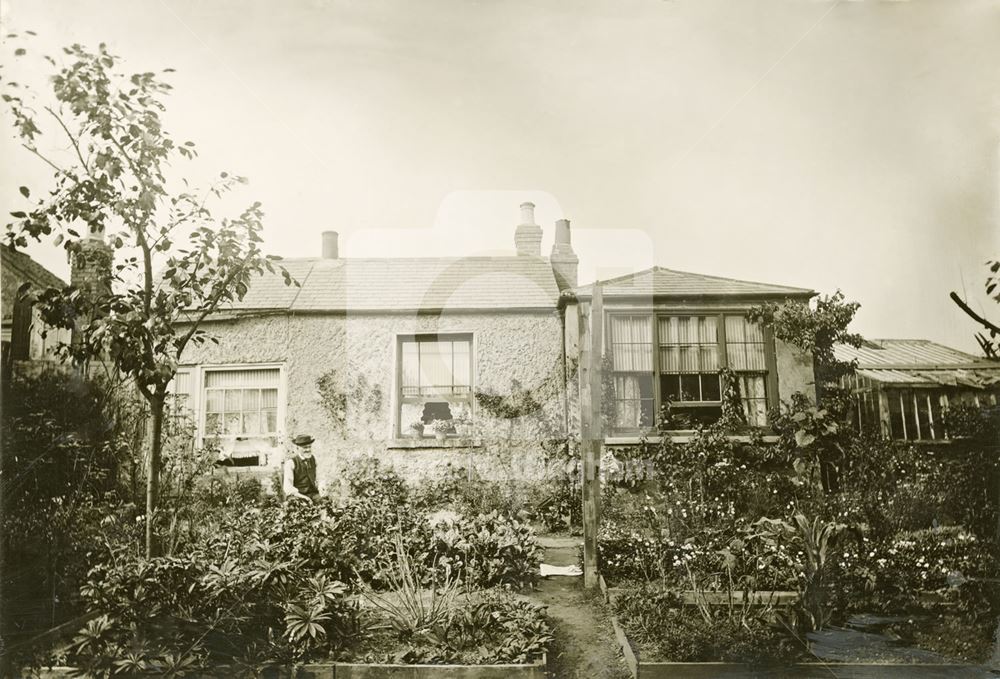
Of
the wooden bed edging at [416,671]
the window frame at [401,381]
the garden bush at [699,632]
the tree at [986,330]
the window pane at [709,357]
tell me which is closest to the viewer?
the wooden bed edging at [416,671]

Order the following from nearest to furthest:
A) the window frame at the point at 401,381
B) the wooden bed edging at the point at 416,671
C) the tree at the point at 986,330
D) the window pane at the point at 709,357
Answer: the wooden bed edging at the point at 416,671 → the window frame at the point at 401,381 → the window pane at the point at 709,357 → the tree at the point at 986,330

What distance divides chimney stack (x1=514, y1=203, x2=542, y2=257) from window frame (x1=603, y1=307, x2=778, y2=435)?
0.43m

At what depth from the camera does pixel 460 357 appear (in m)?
→ 2.96

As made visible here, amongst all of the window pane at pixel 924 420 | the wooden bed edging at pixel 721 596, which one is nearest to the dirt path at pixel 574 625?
the wooden bed edging at pixel 721 596

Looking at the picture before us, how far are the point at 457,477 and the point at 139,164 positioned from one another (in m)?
1.95

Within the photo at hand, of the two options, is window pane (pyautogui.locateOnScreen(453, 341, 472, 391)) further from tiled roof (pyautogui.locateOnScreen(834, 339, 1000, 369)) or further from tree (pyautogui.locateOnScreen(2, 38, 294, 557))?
tiled roof (pyautogui.locateOnScreen(834, 339, 1000, 369))

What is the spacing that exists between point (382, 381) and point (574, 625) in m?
1.32

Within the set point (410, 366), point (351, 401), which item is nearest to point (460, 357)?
point (410, 366)

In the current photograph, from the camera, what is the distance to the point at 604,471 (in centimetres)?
300

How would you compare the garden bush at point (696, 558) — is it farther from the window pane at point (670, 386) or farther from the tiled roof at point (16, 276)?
the tiled roof at point (16, 276)

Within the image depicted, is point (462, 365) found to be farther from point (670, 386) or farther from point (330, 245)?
point (670, 386)

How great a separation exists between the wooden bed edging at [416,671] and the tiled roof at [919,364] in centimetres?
190

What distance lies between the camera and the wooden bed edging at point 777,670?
2768mm

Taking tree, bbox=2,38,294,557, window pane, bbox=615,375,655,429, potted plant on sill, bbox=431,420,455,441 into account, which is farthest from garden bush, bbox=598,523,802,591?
tree, bbox=2,38,294,557
